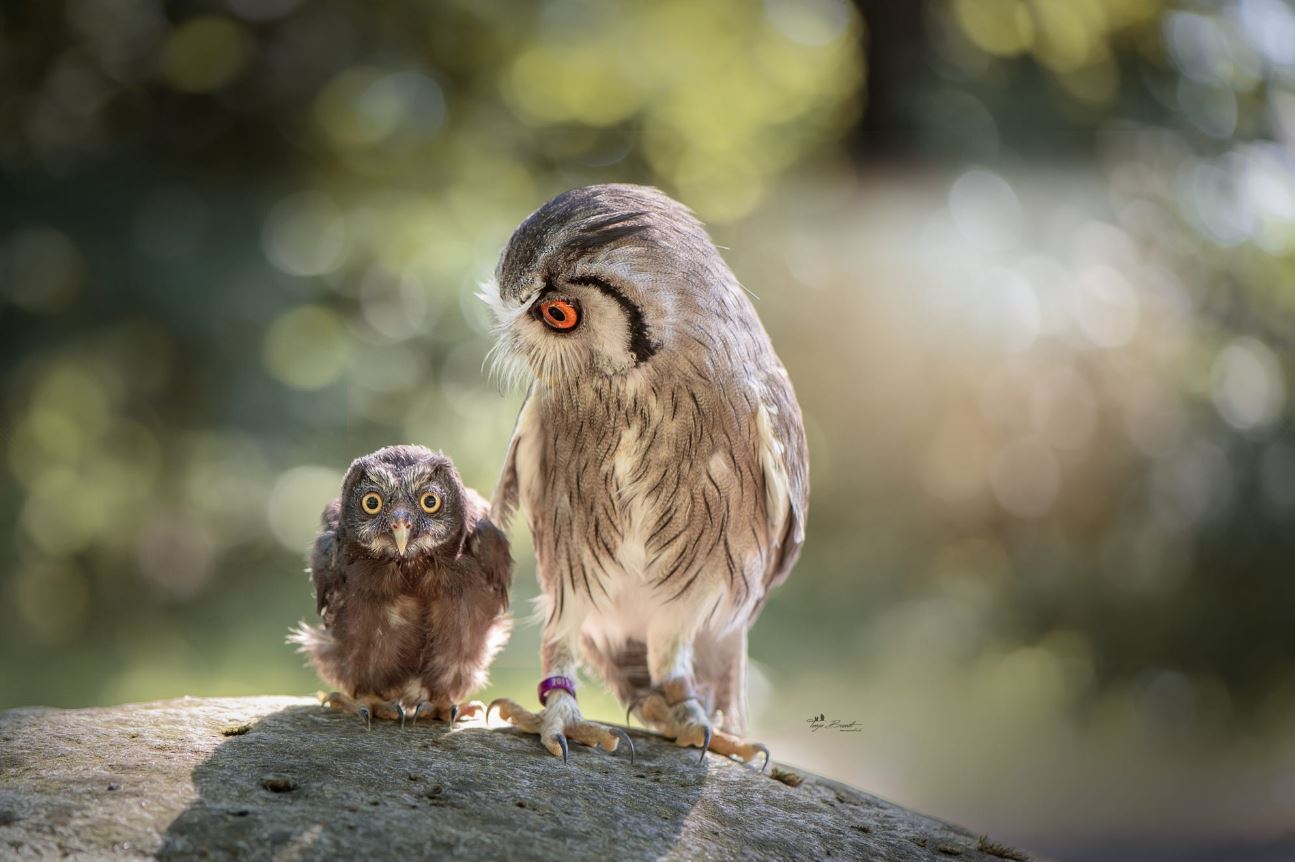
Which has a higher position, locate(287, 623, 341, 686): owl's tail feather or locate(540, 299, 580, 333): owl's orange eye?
locate(540, 299, 580, 333): owl's orange eye

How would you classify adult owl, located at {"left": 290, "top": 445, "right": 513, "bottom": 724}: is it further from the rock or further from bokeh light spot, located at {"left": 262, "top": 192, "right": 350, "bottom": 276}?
bokeh light spot, located at {"left": 262, "top": 192, "right": 350, "bottom": 276}

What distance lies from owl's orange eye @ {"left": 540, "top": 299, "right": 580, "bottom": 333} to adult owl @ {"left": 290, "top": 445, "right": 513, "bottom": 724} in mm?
391

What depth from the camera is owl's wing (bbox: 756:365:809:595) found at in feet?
8.50

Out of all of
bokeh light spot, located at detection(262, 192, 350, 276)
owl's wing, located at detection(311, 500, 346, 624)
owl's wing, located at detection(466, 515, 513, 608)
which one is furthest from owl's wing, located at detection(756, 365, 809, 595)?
bokeh light spot, located at detection(262, 192, 350, 276)

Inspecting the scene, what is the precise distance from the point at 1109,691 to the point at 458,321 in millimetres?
→ 3880

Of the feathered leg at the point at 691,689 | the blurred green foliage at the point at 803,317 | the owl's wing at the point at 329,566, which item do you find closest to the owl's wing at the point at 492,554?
the owl's wing at the point at 329,566

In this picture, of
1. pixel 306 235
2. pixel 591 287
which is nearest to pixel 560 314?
pixel 591 287

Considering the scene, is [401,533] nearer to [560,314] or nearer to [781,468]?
[560,314]

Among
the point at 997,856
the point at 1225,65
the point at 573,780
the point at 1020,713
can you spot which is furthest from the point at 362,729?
the point at 1225,65

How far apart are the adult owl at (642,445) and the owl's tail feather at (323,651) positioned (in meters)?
0.41

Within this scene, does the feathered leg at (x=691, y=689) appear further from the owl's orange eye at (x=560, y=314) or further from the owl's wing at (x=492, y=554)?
the owl's orange eye at (x=560, y=314)

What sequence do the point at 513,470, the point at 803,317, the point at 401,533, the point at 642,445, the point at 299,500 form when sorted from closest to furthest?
the point at 401,533 → the point at 642,445 → the point at 513,470 → the point at 299,500 → the point at 803,317

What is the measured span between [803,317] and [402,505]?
10.8 ft

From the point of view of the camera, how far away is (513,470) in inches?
111
